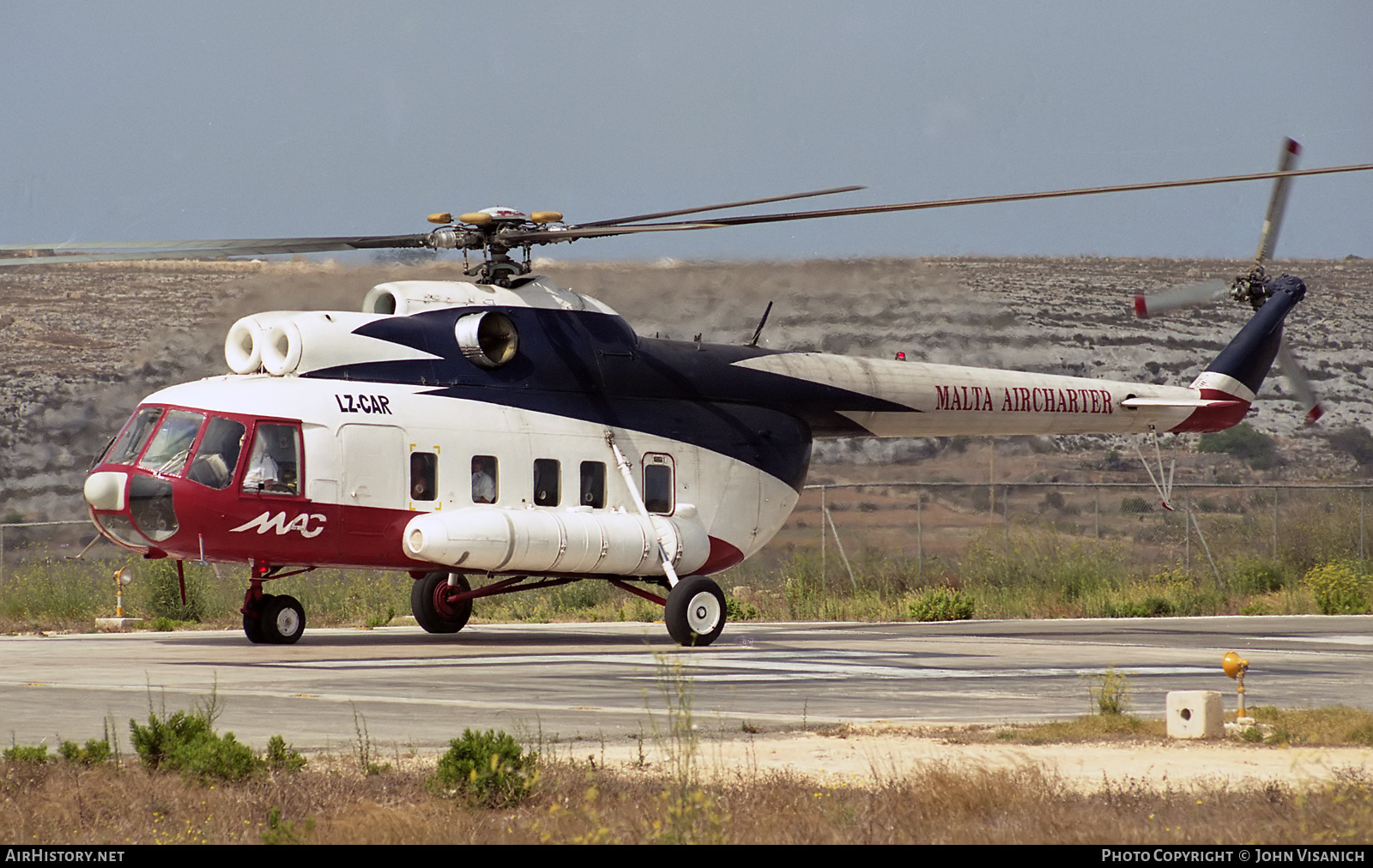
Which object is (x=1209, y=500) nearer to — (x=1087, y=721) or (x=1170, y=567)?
(x=1170, y=567)

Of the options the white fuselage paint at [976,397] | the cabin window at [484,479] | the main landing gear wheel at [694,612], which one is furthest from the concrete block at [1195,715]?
the white fuselage paint at [976,397]

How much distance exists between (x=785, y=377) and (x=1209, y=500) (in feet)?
137

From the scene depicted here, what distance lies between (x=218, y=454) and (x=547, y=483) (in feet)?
13.4

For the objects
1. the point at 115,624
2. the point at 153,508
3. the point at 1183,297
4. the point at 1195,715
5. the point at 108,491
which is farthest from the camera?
the point at 1183,297

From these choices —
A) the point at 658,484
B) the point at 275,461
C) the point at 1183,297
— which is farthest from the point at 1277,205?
the point at 275,461

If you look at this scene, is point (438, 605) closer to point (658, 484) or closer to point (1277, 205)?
point (658, 484)

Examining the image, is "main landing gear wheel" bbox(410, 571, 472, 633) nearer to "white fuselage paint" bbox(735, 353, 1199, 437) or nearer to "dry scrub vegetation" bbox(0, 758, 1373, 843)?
"white fuselage paint" bbox(735, 353, 1199, 437)

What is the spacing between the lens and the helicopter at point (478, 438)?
18047 mm

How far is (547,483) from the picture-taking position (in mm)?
20031

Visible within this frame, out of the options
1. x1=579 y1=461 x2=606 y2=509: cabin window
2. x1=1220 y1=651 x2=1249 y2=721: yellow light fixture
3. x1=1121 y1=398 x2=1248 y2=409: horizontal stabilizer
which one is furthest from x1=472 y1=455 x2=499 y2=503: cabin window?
x1=1121 y1=398 x2=1248 y2=409: horizontal stabilizer

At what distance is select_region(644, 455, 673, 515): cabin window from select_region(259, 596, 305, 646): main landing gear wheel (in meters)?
4.66

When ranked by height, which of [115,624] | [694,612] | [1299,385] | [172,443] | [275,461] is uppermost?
[1299,385]

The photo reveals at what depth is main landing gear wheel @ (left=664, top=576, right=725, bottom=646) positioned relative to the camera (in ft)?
63.6

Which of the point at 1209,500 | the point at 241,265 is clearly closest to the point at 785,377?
the point at 1209,500
